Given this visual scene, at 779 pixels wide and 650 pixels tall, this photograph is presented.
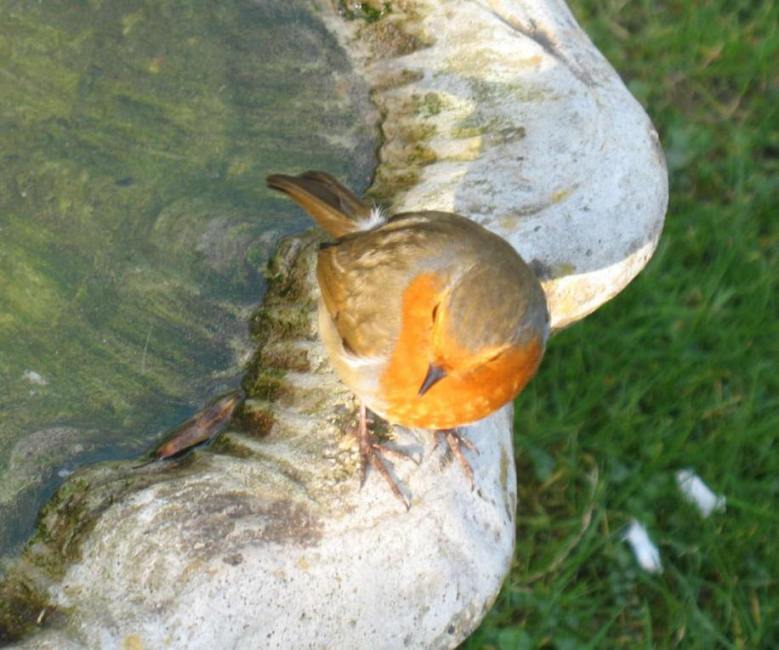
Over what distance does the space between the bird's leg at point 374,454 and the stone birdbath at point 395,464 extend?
3cm

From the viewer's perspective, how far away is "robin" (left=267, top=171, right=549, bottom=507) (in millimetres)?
2752

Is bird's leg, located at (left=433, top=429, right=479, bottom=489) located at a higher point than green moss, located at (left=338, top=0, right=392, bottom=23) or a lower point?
lower

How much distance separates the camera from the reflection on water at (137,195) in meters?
3.36

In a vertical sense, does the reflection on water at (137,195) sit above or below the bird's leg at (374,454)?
above

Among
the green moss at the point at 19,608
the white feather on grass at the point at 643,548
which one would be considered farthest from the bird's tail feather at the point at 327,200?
the white feather on grass at the point at 643,548

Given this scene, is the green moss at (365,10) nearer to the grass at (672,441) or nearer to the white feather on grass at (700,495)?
the grass at (672,441)

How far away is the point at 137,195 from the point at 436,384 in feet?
4.56

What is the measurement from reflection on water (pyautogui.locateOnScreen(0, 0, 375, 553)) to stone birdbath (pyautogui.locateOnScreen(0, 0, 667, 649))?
125 millimetres

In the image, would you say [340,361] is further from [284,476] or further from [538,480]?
[538,480]

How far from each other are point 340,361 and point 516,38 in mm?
1357

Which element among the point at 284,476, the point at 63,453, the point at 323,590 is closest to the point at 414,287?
the point at 284,476

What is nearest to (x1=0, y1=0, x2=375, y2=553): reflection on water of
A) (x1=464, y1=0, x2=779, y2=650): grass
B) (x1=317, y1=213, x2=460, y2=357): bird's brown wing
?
(x1=317, y1=213, x2=460, y2=357): bird's brown wing

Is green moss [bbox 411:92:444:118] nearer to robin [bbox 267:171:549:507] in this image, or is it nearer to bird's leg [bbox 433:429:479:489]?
robin [bbox 267:171:549:507]

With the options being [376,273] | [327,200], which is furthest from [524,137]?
[376,273]
